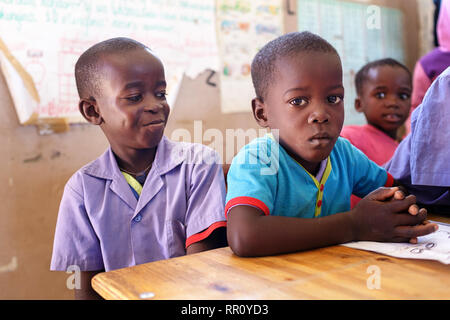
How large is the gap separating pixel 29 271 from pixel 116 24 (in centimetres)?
114

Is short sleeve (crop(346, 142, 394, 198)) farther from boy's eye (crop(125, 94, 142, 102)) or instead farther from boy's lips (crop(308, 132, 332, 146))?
boy's eye (crop(125, 94, 142, 102))

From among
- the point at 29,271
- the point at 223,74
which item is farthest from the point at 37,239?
the point at 223,74

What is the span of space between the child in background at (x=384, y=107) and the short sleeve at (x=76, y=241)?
4.01 feet

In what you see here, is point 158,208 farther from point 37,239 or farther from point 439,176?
point 37,239

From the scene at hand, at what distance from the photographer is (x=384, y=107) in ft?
6.27

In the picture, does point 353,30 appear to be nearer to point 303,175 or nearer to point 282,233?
point 303,175

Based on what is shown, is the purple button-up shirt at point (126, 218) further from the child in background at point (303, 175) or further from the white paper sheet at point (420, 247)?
the white paper sheet at point (420, 247)

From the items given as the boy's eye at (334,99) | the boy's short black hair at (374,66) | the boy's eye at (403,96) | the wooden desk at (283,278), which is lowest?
the wooden desk at (283,278)

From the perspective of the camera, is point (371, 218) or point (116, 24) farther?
point (116, 24)

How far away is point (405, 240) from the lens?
759 mm

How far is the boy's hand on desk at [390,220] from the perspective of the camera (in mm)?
749

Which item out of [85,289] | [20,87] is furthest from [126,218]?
[20,87]

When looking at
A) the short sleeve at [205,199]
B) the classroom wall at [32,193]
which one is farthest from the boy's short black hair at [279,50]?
the classroom wall at [32,193]

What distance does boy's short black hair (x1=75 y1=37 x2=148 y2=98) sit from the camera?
1.14 meters
